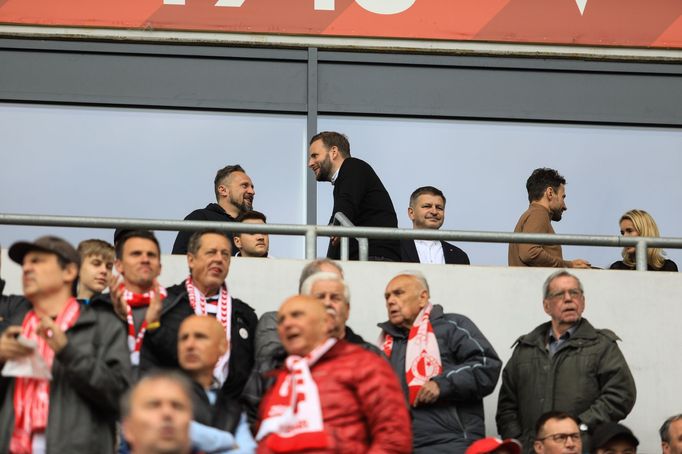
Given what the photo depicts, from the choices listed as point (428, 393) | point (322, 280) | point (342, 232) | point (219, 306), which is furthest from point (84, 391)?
point (342, 232)

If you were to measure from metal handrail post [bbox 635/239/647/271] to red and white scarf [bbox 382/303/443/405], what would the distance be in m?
3.07

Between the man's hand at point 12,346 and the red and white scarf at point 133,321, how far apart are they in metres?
0.88

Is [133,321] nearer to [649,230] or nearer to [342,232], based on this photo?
[342,232]

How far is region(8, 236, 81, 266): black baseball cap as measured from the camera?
327 inches

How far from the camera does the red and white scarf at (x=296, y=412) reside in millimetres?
7895

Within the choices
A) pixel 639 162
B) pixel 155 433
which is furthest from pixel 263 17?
pixel 155 433

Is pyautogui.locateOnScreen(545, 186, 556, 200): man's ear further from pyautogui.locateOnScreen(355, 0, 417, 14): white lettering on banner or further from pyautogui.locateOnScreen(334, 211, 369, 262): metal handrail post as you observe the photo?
pyautogui.locateOnScreen(355, 0, 417, 14): white lettering on banner

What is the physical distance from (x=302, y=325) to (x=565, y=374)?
2.53 m

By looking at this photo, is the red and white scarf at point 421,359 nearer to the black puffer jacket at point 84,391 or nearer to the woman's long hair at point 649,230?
the black puffer jacket at point 84,391

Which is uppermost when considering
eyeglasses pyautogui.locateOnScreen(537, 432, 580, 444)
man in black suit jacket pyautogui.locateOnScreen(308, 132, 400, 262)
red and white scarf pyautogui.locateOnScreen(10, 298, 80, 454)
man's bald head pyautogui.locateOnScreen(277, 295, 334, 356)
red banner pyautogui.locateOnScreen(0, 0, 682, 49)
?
red banner pyautogui.locateOnScreen(0, 0, 682, 49)

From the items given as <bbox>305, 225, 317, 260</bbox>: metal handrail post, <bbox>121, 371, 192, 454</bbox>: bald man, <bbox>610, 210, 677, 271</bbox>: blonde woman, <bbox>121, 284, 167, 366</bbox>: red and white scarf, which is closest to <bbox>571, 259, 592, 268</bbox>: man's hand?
<bbox>610, 210, 677, 271</bbox>: blonde woman

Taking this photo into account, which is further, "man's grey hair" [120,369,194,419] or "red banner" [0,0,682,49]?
"red banner" [0,0,682,49]

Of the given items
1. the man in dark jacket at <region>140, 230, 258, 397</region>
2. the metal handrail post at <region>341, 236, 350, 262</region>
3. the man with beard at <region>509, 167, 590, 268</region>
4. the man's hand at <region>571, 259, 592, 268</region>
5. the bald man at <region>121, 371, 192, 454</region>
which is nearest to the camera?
the bald man at <region>121, 371, 192, 454</region>

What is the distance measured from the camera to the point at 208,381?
829cm
